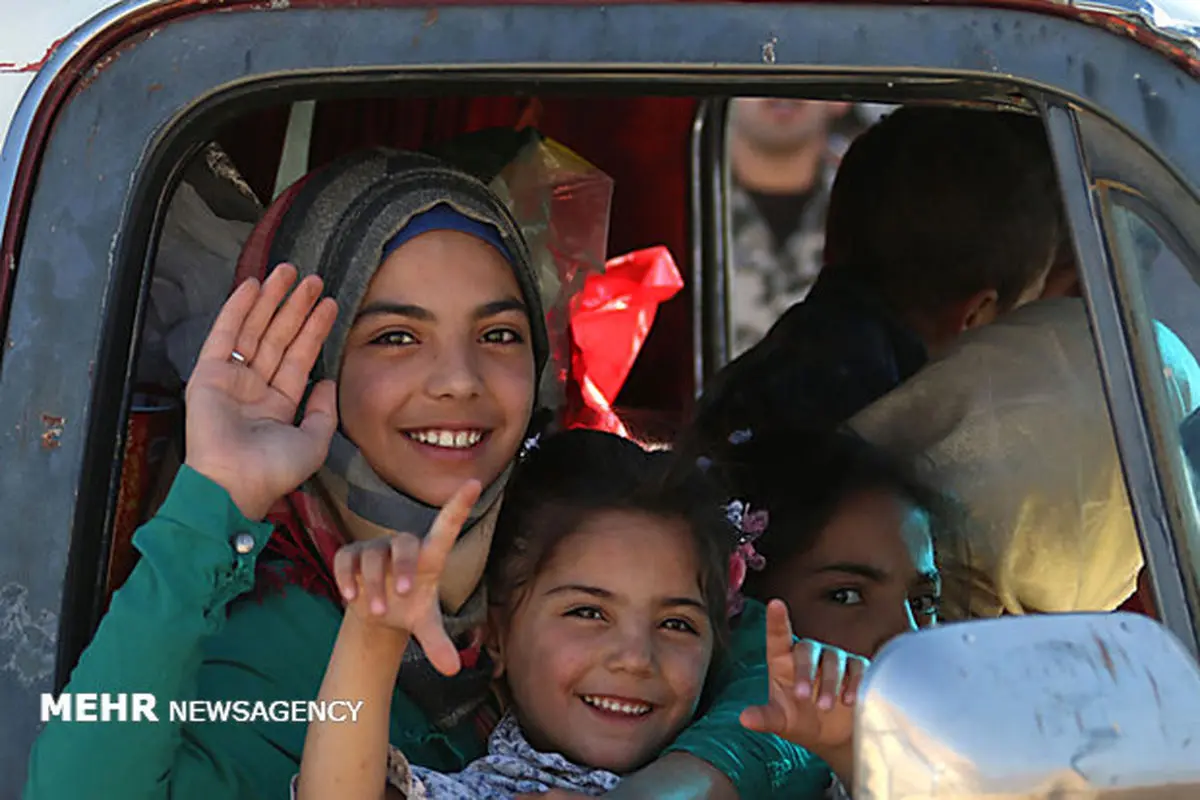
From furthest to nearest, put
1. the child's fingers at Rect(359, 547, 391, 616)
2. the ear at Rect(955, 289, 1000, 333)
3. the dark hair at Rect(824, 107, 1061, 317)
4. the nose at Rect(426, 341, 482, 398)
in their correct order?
the ear at Rect(955, 289, 1000, 333), the dark hair at Rect(824, 107, 1061, 317), the nose at Rect(426, 341, 482, 398), the child's fingers at Rect(359, 547, 391, 616)

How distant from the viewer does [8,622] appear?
142 centimetres

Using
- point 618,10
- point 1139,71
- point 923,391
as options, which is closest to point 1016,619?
point 1139,71

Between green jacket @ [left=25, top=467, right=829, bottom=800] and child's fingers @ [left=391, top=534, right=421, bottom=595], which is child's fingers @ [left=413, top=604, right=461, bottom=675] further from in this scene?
green jacket @ [left=25, top=467, right=829, bottom=800]

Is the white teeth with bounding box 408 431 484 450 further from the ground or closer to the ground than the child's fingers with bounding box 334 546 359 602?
further from the ground

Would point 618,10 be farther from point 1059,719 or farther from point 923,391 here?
point 923,391

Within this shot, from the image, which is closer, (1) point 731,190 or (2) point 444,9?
(2) point 444,9

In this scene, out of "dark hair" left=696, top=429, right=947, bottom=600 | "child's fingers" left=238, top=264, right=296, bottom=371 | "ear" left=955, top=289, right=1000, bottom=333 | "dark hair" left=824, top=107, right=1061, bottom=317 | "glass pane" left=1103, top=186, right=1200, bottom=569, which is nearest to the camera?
"glass pane" left=1103, top=186, right=1200, bottom=569

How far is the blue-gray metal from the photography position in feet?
4.69

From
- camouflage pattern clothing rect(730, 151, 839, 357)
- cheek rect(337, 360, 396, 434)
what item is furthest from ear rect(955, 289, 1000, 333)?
cheek rect(337, 360, 396, 434)

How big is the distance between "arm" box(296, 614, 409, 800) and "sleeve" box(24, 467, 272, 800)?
0.12 m

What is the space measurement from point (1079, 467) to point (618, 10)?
3.36 feet

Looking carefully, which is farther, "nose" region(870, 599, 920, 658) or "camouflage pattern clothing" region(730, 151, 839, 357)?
"camouflage pattern clothing" region(730, 151, 839, 357)

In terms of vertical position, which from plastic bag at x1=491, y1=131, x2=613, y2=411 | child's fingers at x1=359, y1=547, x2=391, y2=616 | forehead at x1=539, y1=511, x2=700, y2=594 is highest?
plastic bag at x1=491, y1=131, x2=613, y2=411

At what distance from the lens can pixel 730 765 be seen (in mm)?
1841
